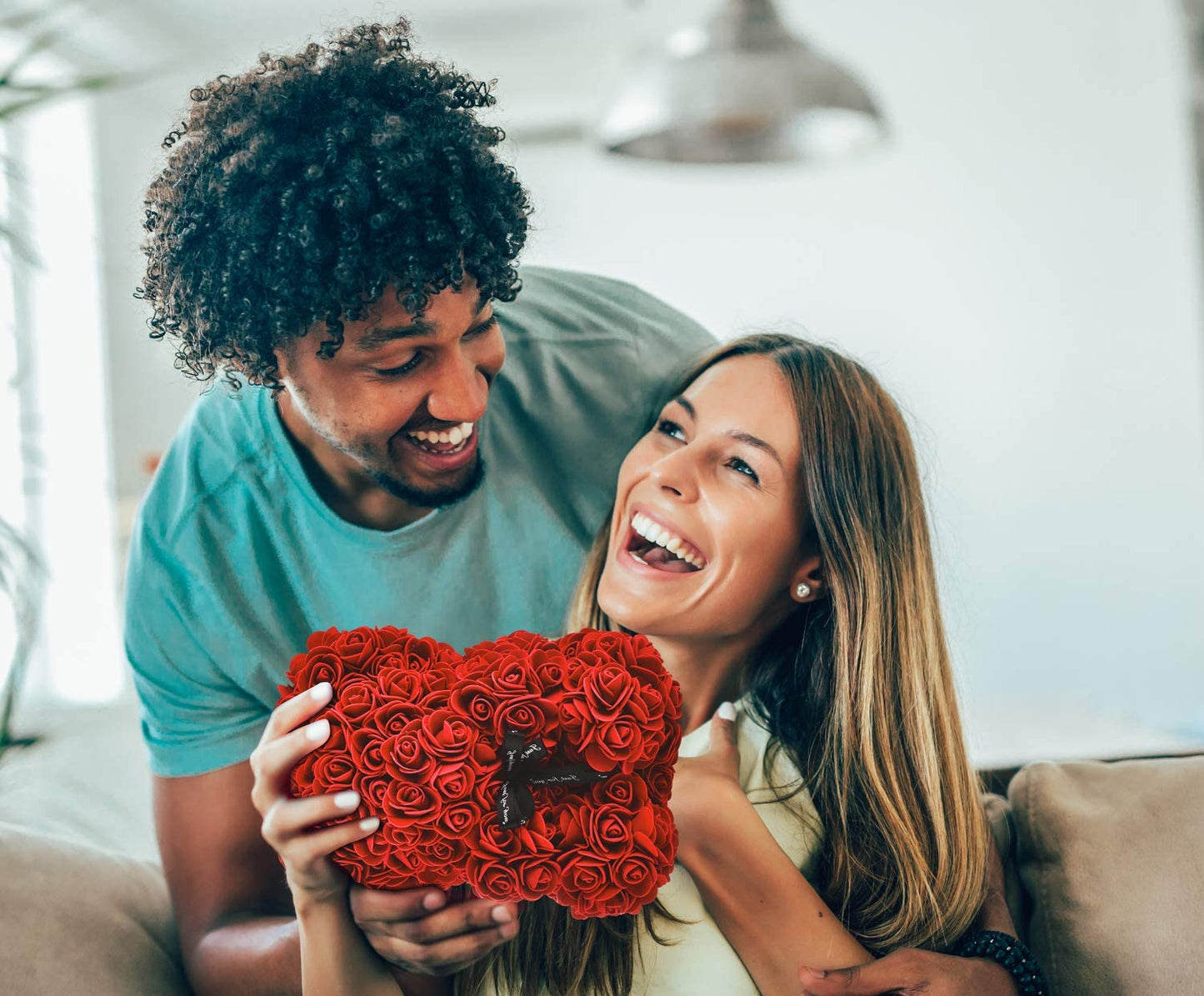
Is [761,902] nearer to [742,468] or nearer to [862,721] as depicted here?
[862,721]

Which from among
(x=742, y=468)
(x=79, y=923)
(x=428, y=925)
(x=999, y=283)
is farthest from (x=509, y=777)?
(x=999, y=283)

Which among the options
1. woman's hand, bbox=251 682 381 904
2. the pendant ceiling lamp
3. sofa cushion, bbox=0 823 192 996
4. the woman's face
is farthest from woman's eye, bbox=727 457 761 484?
the pendant ceiling lamp

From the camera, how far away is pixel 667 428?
1003 millimetres

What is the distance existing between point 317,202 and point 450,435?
0.23m

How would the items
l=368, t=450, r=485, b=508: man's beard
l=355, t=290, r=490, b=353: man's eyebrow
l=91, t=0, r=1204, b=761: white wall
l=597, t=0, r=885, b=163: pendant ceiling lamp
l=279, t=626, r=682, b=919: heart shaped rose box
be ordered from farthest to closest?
l=597, t=0, r=885, b=163: pendant ceiling lamp, l=91, t=0, r=1204, b=761: white wall, l=368, t=450, r=485, b=508: man's beard, l=355, t=290, r=490, b=353: man's eyebrow, l=279, t=626, r=682, b=919: heart shaped rose box

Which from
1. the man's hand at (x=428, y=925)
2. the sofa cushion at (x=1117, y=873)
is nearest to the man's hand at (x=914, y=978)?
the sofa cushion at (x=1117, y=873)

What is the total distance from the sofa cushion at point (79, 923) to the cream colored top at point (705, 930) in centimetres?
30

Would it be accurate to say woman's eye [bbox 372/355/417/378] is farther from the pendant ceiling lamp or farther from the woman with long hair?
the pendant ceiling lamp

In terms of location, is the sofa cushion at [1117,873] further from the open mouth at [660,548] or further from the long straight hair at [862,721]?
the open mouth at [660,548]

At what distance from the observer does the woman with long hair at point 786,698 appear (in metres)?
0.91

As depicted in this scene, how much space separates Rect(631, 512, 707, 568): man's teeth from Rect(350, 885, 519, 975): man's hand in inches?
12.3

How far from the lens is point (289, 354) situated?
2.87 ft

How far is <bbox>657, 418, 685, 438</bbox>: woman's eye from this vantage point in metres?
1.00

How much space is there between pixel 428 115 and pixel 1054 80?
2136 mm
